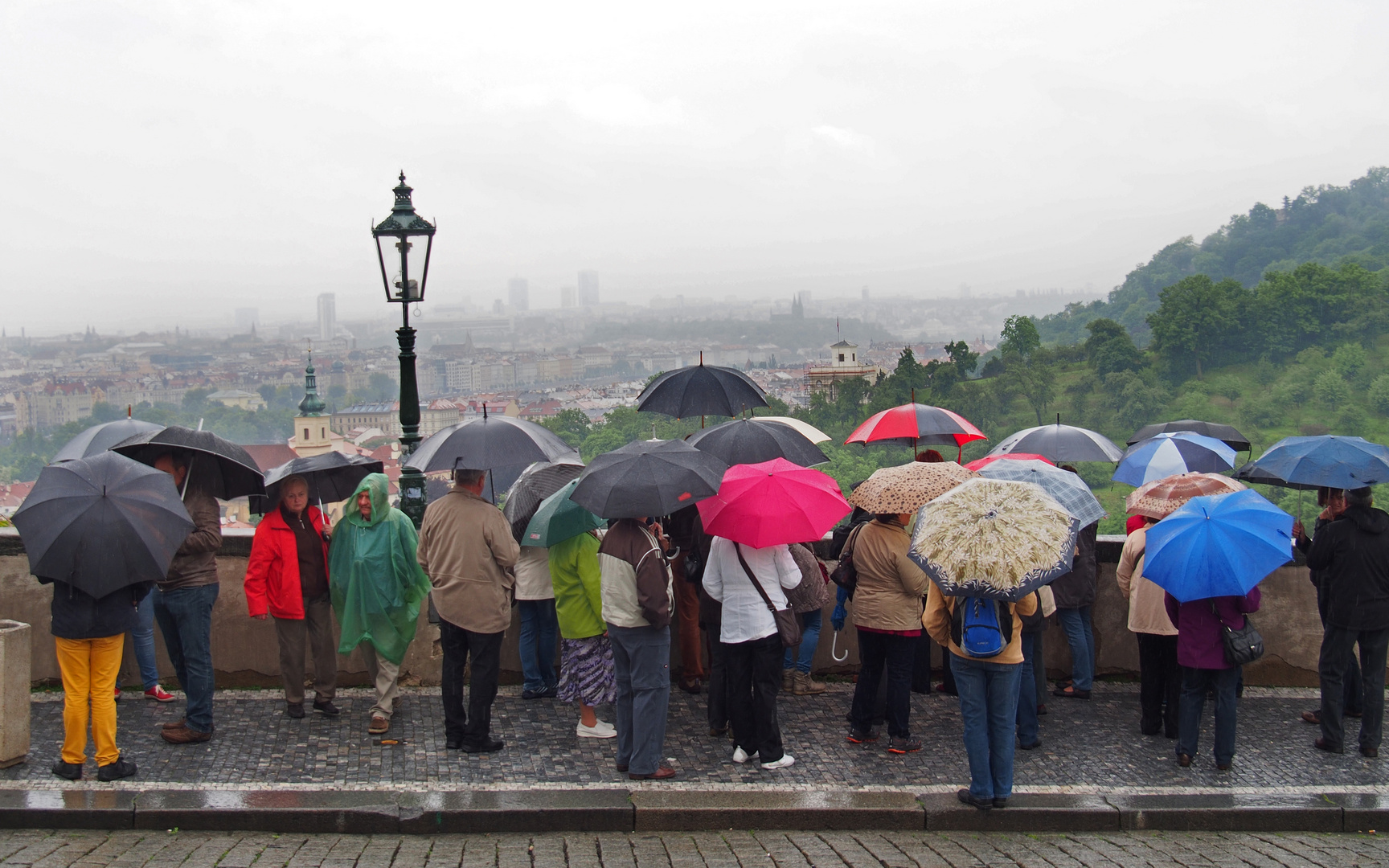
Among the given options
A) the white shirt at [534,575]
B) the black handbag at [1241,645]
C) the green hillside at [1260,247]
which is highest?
the green hillside at [1260,247]

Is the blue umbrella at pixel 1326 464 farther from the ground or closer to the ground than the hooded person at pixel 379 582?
farther from the ground

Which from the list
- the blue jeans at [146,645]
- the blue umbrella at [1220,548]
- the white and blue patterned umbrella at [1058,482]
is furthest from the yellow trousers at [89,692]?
the blue umbrella at [1220,548]

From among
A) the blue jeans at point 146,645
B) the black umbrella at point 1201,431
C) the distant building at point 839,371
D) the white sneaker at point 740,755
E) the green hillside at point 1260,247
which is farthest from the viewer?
the green hillside at point 1260,247

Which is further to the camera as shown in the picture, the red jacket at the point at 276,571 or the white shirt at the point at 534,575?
the white shirt at the point at 534,575

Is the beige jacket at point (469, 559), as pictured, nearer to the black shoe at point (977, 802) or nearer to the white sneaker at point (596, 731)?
the white sneaker at point (596, 731)

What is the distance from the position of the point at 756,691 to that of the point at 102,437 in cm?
418

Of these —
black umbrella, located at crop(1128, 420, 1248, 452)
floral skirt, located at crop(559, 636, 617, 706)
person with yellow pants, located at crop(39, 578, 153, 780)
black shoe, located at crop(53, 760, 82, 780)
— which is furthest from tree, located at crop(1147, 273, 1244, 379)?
black shoe, located at crop(53, 760, 82, 780)

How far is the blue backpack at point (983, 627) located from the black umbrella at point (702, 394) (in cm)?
306

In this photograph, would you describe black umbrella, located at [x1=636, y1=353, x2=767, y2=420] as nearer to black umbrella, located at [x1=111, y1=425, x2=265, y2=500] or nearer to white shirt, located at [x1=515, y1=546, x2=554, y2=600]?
white shirt, located at [x1=515, y1=546, x2=554, y2=600]

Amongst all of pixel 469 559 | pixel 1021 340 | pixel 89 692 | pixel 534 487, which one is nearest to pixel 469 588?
pixel 469 559

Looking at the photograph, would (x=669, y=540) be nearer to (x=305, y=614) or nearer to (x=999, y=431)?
(x=305, y=614)

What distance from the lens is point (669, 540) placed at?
20.9ft

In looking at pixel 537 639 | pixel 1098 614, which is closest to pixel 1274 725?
pixel 1098 614

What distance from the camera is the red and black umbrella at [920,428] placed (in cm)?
765
